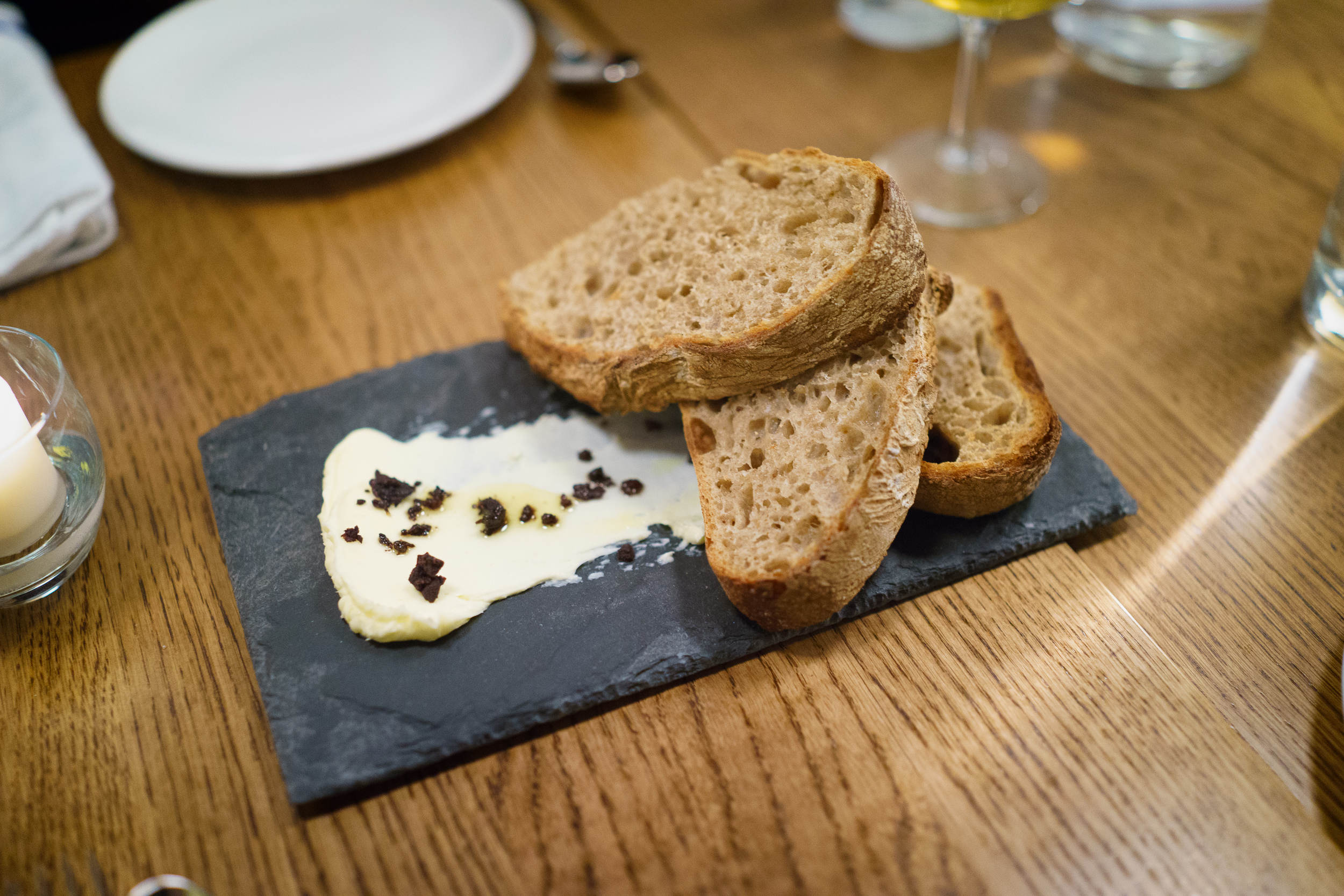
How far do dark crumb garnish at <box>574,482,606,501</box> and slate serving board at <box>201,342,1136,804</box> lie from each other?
102 millimetres

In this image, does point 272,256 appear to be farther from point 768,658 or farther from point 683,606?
point 768,658

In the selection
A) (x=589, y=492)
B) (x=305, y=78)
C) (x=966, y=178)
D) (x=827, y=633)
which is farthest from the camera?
(x=305, y=78)

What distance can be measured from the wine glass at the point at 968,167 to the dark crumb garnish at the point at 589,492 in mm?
884

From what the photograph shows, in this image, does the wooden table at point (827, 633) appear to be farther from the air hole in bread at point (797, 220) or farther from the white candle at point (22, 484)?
the air hole in bread at point (797, 220)

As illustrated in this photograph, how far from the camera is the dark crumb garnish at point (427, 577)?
106 cm

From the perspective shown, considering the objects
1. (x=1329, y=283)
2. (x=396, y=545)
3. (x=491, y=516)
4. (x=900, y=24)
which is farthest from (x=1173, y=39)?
(x=396, y=545)

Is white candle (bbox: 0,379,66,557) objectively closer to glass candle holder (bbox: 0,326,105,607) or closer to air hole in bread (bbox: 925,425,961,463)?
glass candle holder (bbox: 0,326,105,607)

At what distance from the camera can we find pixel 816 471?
3.53ft

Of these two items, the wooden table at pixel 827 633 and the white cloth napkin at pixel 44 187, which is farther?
the white cloth napkin at pixel 44 187

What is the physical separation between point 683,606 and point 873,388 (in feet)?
1.16

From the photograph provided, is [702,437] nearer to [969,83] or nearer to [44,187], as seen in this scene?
[969,83]

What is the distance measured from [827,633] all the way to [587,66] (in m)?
1.50

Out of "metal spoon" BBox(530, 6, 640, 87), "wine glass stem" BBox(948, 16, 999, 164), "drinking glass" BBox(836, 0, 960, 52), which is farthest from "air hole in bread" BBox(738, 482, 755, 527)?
"drinking glass" BBox(836, 0, 960, 52)

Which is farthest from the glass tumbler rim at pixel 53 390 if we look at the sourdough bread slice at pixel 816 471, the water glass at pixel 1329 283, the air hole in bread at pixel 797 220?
the water glass at pixel 1329 283
